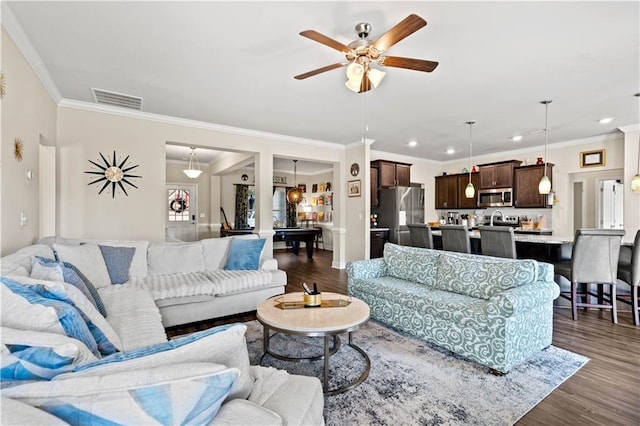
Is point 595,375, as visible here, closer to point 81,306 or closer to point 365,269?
point 365,269

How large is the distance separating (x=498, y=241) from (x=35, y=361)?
14.3 feet

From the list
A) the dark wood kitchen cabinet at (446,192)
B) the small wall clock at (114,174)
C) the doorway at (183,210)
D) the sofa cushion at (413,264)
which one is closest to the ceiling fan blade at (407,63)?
the sofa cushion at (413,264)

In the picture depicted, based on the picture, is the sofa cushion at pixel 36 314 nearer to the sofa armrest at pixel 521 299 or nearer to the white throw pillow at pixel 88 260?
the white throw pillow at pixel 88 260

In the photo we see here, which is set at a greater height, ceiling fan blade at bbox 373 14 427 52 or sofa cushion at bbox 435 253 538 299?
ceiling fan blade at bbox 373 14 427 52

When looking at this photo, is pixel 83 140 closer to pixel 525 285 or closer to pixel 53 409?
pixel 53 409

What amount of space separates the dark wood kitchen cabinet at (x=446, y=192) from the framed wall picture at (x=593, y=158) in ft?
8.14

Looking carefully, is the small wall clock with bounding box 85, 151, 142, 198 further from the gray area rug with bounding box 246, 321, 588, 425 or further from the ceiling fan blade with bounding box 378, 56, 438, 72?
the ceiling fan blade with bounding box 378, 56, 438, 72

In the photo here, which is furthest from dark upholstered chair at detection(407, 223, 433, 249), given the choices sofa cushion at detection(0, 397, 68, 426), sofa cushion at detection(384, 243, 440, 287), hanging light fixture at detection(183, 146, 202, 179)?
hanging light fixture at detection(183, 146, 202, 179)

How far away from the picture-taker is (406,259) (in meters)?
3.55

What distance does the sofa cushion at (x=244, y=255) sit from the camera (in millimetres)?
3854

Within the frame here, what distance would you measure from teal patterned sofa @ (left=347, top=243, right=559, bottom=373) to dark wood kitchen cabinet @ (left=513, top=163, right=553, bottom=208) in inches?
170

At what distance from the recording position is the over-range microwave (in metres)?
6.77

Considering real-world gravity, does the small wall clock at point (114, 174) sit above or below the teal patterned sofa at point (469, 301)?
above

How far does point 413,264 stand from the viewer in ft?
11.4
